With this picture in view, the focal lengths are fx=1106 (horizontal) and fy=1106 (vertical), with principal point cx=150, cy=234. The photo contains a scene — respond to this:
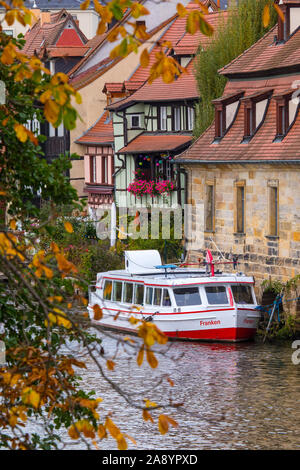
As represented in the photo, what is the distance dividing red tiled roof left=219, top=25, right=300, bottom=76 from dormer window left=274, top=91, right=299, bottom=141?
959mm

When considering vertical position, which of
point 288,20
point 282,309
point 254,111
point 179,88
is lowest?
point 282,309

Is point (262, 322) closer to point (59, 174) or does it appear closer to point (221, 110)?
point (221, 110)

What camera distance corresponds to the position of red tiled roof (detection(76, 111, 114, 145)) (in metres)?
51.8

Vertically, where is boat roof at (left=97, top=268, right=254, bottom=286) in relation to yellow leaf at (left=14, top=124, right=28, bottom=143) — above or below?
below

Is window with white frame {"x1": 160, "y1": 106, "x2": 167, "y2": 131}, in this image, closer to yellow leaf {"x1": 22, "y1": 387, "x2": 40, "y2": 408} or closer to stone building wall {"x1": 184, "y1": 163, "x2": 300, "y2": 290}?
stone building wall {"x1": 184, "y1": 163, "x2": 300, "y2": 290}

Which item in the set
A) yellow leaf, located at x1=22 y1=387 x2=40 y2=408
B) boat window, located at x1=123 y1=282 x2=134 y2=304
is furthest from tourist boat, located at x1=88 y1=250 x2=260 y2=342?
yellow leaf, located at x1=22 y1=387 x2=40 y2=408

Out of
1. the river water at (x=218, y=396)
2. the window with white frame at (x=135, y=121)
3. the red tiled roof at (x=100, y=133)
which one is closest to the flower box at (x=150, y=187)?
the window with white frame at (x=135, y=121)

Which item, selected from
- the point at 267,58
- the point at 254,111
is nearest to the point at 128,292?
the point at 254,111

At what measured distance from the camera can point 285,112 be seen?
30578mm

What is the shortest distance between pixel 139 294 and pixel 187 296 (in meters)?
2.01

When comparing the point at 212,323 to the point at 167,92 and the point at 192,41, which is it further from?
the point at 192,41

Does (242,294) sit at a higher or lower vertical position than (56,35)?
lower

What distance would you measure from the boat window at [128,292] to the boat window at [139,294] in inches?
14.8

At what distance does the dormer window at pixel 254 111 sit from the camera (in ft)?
105
